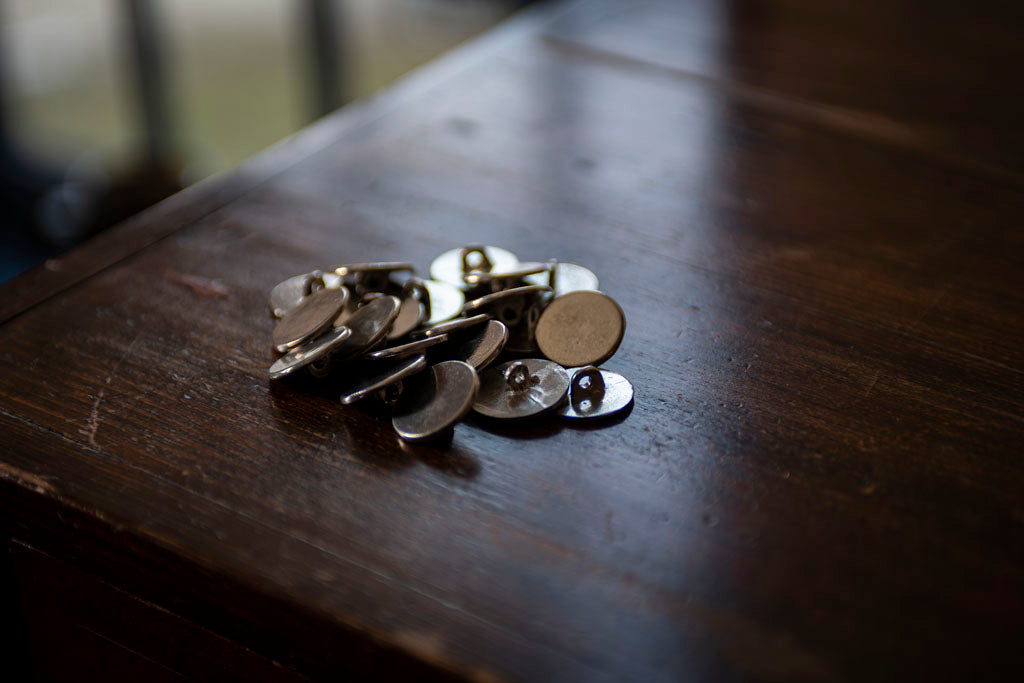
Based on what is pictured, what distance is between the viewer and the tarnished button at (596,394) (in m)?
0.67

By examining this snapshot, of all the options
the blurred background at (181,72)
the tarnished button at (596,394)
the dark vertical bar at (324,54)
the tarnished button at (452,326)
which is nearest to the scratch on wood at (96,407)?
the tarnished button at (452,326)

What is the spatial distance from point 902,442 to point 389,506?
0.35 metres

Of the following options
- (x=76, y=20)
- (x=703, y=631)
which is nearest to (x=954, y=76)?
(x=703, y=631)

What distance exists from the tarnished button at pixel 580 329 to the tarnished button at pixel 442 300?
75mm

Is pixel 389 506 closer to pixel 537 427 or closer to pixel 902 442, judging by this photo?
pixel 537 427

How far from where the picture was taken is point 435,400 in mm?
→ 657

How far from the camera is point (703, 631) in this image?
0.51 m

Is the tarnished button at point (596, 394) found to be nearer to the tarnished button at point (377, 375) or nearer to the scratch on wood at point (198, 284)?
the tarnished button at point (377, 375)

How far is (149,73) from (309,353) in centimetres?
296

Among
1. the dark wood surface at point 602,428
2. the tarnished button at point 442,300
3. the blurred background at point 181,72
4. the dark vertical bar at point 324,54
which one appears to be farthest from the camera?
the blurred background at point 181,72

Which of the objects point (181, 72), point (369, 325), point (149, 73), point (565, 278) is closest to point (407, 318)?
point (369, 325)

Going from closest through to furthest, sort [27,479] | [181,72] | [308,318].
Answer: [27,479] < [308,318] < [181,72]

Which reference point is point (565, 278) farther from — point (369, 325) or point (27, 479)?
point (27, 479)

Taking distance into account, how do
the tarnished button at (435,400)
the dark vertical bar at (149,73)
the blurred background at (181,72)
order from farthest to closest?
the dark vertical bar at (149,73)
the blurred background at (181,72)
the tarnished button at (435,400)
